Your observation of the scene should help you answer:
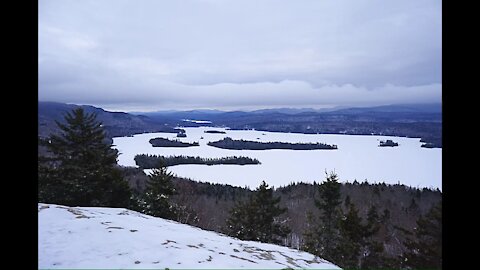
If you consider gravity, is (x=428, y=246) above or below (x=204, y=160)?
above

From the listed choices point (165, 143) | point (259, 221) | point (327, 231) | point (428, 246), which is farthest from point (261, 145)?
point (428, 246)

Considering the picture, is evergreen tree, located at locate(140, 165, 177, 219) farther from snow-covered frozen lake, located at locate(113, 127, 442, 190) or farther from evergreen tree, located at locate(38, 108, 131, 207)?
snow-covered frozen lake, located at locate(113, 127, 442, 190)

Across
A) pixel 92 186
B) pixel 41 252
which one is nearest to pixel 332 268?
pixel 41 252

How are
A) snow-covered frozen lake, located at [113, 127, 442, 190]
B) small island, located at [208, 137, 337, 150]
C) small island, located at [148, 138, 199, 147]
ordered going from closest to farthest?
snow-covered frozen lake, located at [113, 127, 442, 190] → small island, located at [148, 138, 199, 147] → small island, located at [208, 137, 337, 150]

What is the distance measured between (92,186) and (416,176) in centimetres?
6600

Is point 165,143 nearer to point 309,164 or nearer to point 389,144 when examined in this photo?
point 309,164

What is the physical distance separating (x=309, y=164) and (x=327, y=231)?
70.8 m

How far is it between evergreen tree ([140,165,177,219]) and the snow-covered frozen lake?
3273 centimetres

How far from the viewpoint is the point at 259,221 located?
22234mm

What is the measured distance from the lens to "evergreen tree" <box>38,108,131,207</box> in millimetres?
17844

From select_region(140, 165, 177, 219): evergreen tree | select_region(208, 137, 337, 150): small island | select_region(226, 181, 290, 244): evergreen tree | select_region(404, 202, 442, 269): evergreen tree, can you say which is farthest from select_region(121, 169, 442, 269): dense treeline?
select_region(208, 137, 337, 150): small island

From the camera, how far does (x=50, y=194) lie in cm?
1772

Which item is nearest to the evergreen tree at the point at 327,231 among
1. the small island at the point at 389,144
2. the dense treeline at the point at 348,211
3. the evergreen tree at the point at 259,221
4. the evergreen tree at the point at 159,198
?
the dense treeline at the point at 348,211

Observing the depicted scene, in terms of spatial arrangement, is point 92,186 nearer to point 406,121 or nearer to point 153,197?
point 153,197
